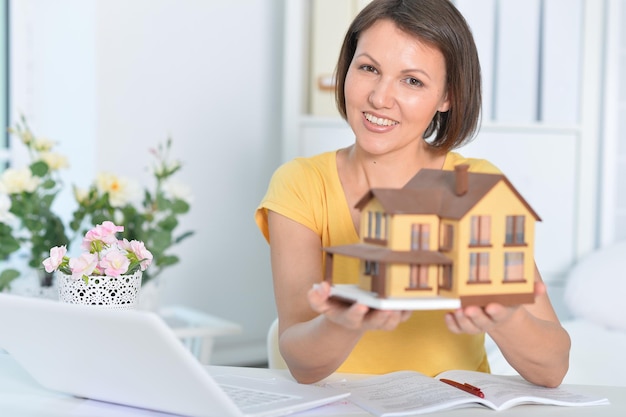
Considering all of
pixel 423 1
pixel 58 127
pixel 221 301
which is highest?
pixel 423 1

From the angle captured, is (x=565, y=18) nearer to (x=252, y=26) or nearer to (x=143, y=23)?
(x=252, y=26)

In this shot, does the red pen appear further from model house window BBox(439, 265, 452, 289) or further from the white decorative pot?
the white decorative pot

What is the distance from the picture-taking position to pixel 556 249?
2789 millimetres

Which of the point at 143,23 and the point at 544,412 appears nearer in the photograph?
the point at 544,412

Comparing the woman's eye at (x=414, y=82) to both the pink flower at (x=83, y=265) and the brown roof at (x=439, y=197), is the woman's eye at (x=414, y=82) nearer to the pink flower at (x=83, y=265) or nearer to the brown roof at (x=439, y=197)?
the brown roof at (x=439, y=197)

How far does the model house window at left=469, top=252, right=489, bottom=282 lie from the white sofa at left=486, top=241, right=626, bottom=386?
3.43ft

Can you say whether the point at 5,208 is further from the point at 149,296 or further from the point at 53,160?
the point at 149,296

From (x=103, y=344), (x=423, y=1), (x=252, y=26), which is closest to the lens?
(x=103, y=344)

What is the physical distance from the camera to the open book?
1.13 metres

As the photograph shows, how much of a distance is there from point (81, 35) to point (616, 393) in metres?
1.99

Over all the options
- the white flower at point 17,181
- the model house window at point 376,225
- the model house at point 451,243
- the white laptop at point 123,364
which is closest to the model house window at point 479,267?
the model house at point 451,243

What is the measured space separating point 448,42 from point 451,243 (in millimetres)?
496

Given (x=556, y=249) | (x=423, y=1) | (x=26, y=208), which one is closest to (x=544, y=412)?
(x=423, y=1)

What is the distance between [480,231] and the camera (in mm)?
1080
